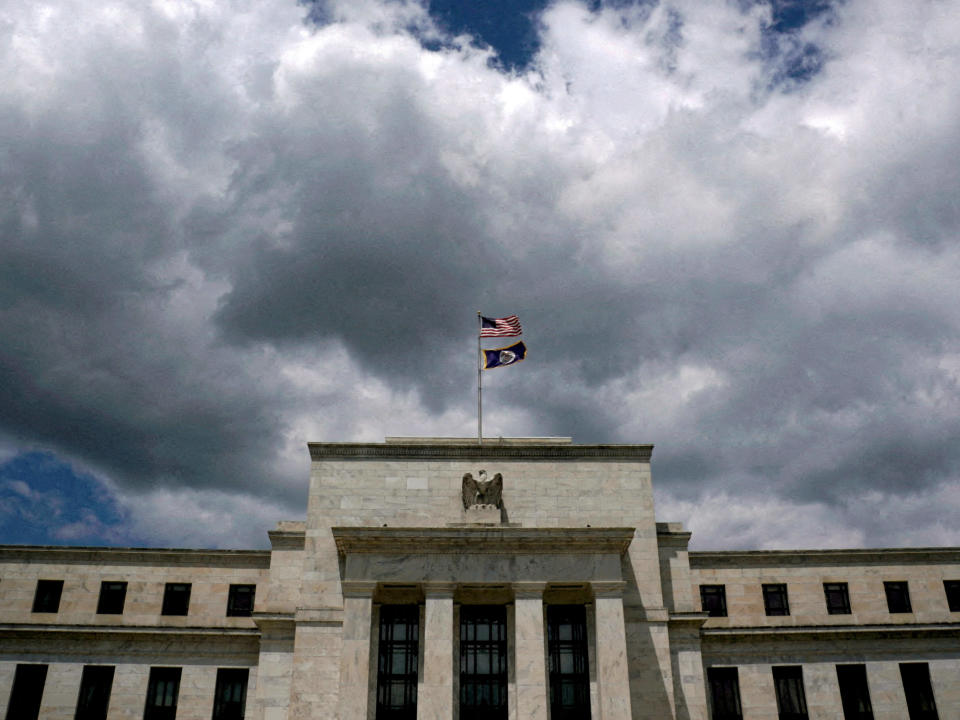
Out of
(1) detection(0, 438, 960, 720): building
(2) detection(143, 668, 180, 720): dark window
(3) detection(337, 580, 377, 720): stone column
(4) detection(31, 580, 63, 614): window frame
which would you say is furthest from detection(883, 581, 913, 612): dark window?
(4) detection(31, 580, 63, 614): window frame

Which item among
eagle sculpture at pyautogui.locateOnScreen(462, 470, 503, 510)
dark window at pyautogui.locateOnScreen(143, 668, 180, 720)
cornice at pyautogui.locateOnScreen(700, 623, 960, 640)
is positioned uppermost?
eagle sculpture at pyautogui.locateOnScreen(462, 470, 503, 510)

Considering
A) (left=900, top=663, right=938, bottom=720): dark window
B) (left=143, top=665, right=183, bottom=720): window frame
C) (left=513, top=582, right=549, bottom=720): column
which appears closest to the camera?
(left=513, top=582, right=549, bottom=720): column

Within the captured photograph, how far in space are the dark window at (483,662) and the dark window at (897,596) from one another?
21830 mm

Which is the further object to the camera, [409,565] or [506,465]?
[506,465]

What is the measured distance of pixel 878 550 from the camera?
153ft

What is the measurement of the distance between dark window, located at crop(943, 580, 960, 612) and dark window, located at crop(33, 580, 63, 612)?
1880 inches

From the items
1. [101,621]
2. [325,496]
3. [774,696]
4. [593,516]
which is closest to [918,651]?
[774,696]

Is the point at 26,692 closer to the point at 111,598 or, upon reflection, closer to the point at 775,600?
the point at 111,598

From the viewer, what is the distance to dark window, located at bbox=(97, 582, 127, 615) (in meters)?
44.4

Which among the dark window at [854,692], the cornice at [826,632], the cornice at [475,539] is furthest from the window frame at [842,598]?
the cornice at [475,539]

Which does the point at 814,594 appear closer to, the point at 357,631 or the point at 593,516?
the point at 593,516

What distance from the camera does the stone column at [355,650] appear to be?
3662 centimetres

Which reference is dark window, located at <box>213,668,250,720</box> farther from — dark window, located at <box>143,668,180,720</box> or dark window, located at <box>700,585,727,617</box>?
dark window, located at <box>700,585,727,617</box>

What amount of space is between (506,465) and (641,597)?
9427 millimetres
